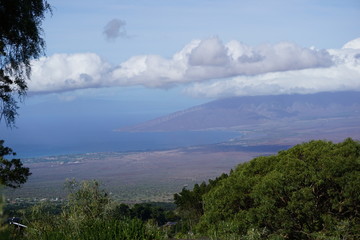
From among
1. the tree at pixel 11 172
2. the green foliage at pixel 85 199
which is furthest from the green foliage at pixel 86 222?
the tree at pixel 11 172

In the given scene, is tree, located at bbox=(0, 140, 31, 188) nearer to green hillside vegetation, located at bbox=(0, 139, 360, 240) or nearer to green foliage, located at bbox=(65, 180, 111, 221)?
green hillside vegetation, located at bbox=(0, 139, 360, 240)

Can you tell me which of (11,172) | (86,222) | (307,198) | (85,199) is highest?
(11,172)

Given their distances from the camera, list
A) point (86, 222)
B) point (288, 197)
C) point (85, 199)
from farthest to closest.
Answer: point (288, 197), point (85, 199), point (86, 222)

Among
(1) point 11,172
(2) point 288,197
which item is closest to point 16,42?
(1) point 11,172

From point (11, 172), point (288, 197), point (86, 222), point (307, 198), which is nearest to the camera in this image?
point (86, 222)

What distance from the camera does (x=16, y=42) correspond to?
12.1 m

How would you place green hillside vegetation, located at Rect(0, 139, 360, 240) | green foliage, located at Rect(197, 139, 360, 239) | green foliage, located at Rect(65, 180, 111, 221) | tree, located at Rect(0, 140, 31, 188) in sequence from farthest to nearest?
green foliage, located at Rect(197, 139, 360, 239) → tree, located at Rect(0, 140, 31, 188) → green hillside vegetation, located at Rect(0, 139, 360, 240) → green foliage, located at Rect(65, 180, 111, 221)

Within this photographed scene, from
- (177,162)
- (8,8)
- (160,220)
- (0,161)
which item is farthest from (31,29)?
(177,162)

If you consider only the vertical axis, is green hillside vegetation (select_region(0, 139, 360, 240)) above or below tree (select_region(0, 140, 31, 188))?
below

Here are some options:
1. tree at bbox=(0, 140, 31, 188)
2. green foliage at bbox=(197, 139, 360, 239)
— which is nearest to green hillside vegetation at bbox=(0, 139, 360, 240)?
green foliage at bbox=(197, 139, 360, 239)

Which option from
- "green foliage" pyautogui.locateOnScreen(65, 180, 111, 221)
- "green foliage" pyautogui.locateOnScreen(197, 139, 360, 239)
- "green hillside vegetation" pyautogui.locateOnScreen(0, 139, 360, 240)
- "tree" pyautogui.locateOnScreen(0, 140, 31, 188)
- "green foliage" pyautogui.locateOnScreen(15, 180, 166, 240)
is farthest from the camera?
"green foliage" pyautogui.locateOnScreen(197, 139, 360, 239)

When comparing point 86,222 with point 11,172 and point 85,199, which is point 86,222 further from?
point 11,172

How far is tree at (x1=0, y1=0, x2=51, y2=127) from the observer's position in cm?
1173

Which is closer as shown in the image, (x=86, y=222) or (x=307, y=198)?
(x=86, y=222)
